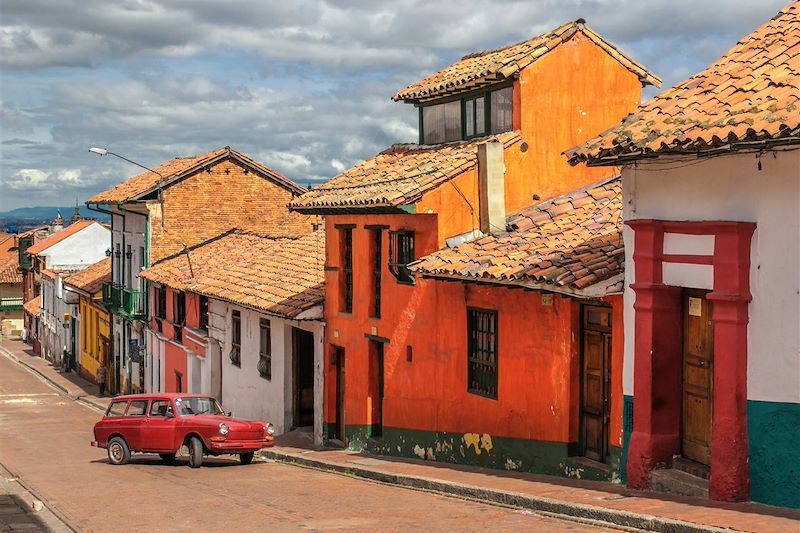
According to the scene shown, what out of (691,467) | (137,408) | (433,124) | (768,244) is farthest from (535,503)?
(433,124)

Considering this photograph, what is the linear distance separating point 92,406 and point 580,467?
3105cm

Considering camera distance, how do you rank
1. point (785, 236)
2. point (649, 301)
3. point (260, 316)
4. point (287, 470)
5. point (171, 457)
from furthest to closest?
point (260, 316)
point (171, 457)
point (287, 470)
point (649, 301)
point (785, 236)

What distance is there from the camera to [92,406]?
42.8 meters

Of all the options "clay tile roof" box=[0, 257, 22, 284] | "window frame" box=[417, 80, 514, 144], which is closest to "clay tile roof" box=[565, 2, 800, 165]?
"window frame" box=[417, 80, 514, 144]

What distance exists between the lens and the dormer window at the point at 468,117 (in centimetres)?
2101

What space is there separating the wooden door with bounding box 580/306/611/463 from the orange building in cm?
3

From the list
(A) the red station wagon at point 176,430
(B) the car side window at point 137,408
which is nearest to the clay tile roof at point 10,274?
(A) the red station wagon at point 176,430

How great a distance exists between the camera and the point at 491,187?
19.6 metres

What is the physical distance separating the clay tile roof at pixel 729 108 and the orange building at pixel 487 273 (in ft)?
6.64

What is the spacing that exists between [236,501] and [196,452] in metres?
5.26

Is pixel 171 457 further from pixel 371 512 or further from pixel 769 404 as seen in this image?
pixel 769 404

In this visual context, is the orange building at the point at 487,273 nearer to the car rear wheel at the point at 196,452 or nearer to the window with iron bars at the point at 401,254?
the window with iron bars at the point at 401,254

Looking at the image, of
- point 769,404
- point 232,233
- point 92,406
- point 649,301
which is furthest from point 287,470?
point 92,406

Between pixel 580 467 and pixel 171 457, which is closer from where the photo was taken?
pixel 580 467
